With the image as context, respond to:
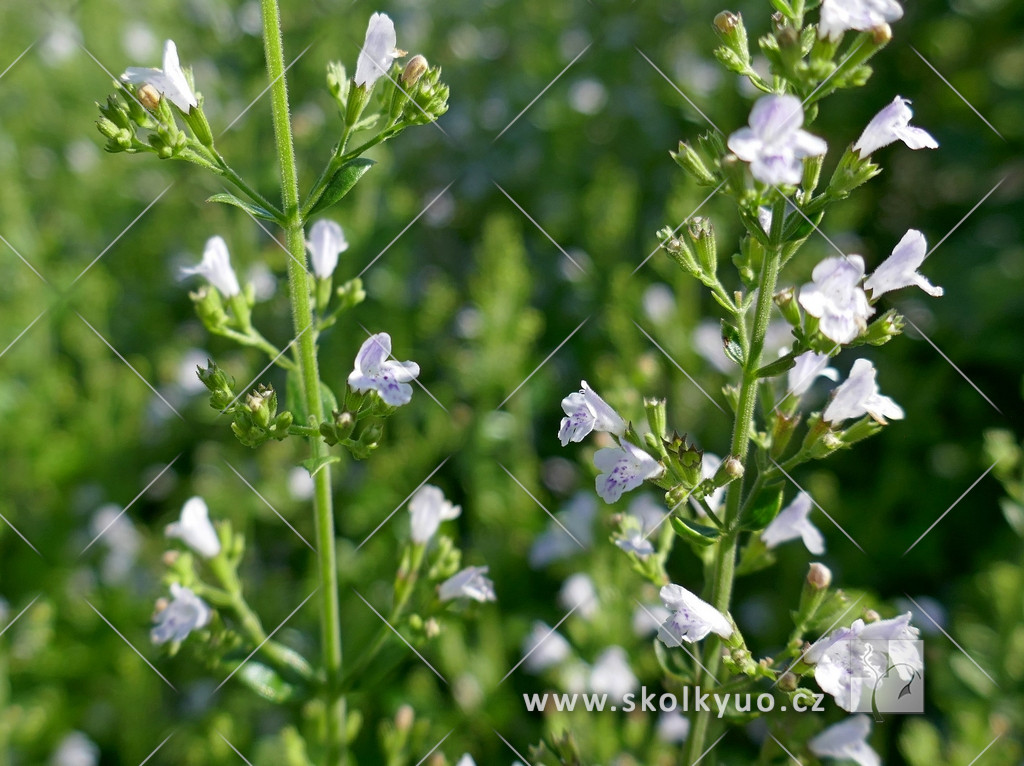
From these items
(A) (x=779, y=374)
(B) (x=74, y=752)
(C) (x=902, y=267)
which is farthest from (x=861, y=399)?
(B) (x=74, y=752)

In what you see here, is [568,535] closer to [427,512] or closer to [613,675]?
[613,675]

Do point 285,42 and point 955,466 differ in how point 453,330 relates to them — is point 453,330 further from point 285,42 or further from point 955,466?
point 955,466

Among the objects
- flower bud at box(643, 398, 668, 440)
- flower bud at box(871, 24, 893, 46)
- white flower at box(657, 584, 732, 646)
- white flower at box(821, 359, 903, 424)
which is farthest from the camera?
flower bud at box(643, 398, 668, 440)

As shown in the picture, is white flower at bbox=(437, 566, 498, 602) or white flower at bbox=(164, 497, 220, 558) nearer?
white flower at bbox=(437, 566, 498, 602)

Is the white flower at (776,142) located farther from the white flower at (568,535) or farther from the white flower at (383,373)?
the white flower at (568,535)

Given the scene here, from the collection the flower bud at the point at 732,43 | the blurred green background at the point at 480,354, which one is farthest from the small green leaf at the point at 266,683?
the flower bud at the point at 732,43

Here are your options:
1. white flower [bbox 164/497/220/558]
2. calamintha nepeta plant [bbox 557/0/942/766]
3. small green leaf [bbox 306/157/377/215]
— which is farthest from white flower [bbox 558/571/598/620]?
small green leaf [bbox 306/157/377/215]

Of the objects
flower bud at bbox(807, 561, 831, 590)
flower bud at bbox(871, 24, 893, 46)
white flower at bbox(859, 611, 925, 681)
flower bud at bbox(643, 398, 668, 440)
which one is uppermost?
flower bud at bbox(871, 24, 893, 46)

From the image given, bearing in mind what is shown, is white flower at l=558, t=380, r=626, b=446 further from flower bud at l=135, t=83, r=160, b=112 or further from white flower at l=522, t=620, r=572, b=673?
white flower at l=522, t=620, r=572, b=673
